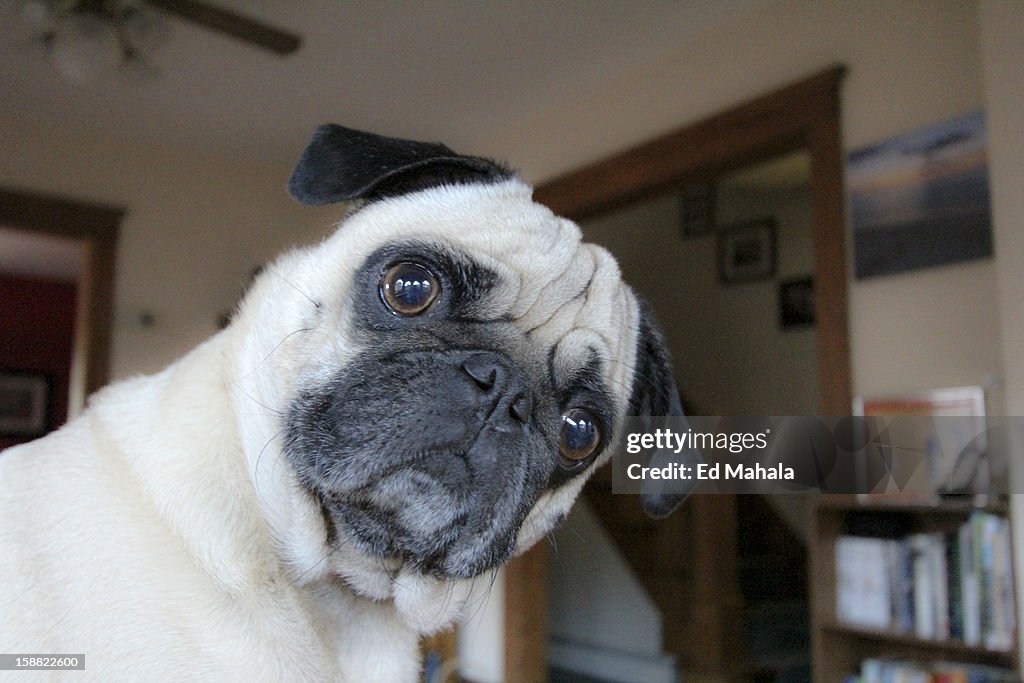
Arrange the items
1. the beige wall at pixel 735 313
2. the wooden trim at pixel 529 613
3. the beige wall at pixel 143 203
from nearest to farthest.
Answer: the wooden trim at pixel 529 613 → the beige wall at pixel 143 203 → the beige wall at pixel 735 313

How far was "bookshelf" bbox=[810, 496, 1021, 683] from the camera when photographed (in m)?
2.02

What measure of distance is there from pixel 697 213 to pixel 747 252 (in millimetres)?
426

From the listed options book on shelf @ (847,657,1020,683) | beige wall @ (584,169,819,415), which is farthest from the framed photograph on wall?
beige wall @ (584,169,819,415)

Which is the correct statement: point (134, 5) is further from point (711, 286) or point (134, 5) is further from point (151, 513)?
point (711, 286)

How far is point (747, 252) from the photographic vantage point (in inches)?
213

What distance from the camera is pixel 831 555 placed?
244 centimetres

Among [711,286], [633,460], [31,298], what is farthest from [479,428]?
[711,286]

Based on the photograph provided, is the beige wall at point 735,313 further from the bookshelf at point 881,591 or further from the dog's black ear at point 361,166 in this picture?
the dog's black ear at point 361,166

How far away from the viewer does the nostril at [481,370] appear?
0.81m

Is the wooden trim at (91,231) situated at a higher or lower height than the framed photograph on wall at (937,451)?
higher

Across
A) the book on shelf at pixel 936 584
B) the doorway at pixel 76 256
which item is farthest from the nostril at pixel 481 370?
the doorway at pixel 76 256

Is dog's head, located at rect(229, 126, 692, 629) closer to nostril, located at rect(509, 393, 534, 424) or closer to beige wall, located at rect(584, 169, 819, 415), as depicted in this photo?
nostril, located at rect(509, 393, 534, 424)

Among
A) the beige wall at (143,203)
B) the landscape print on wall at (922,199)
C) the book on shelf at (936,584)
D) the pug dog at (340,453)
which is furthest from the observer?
the beige wall at (143,203)

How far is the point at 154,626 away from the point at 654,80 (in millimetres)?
2997
